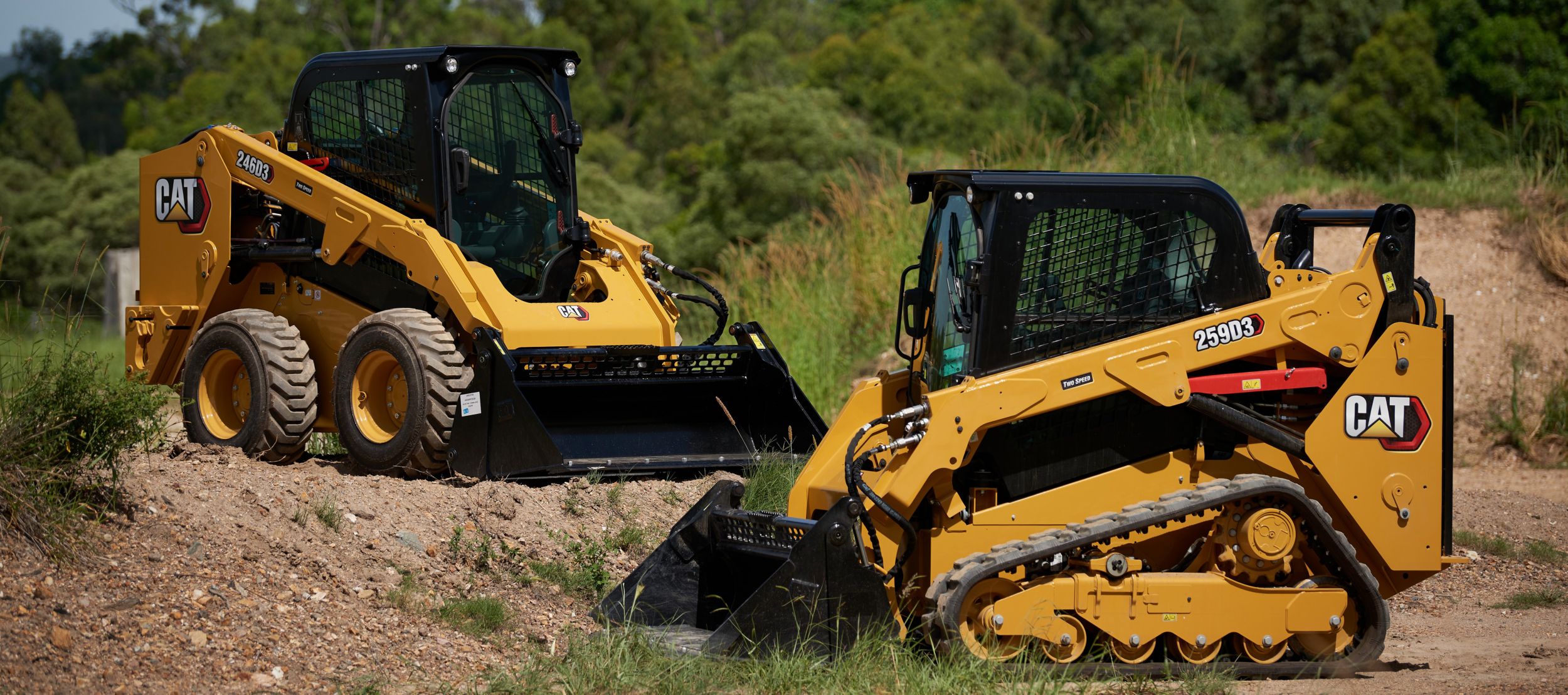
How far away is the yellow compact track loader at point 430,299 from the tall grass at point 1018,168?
398 cm

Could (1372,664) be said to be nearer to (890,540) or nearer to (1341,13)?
(890,540)

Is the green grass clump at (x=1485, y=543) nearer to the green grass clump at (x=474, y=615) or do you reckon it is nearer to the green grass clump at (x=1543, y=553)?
the green grass clump at (x=1543, y=553)

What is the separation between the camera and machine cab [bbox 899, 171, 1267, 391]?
5.75 m

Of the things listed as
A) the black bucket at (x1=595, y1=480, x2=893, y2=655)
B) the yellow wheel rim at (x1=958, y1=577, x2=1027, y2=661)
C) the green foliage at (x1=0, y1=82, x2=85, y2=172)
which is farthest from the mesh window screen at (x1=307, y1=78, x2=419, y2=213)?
the green foliage at (x1=0, y1=82, x2=85, y2=172)

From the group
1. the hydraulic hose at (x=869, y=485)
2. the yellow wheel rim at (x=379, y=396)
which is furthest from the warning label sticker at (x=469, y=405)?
the hydraulic hose at (x=869, y=485)

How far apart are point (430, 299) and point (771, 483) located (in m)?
2.29

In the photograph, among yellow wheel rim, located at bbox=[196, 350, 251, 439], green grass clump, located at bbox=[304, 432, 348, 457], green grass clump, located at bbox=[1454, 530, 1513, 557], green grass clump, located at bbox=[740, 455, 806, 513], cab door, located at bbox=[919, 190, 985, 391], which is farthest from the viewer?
green grass clump, located at bbox=[304, 432, 348, 457]

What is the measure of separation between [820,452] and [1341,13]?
31824 mm

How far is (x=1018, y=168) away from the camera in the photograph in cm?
1450

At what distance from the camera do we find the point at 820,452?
20.5 ft

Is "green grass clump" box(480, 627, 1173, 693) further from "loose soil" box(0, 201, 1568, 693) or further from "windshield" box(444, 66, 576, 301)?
"windshield" box(444, 66, 576, 301)

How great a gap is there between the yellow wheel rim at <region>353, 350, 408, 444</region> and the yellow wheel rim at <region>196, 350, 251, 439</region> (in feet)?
3.37

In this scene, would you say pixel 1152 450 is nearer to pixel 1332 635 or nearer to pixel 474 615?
pixel 1332 635

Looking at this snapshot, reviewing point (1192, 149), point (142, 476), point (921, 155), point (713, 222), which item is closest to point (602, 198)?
point (713, 222)
